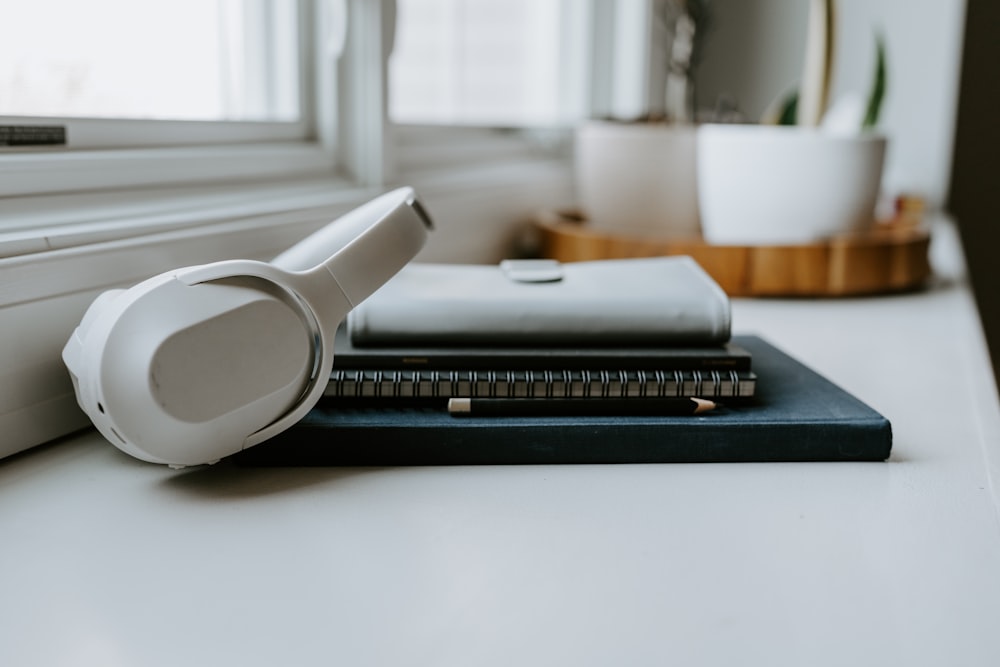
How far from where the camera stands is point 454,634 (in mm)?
327

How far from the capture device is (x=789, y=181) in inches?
37.3

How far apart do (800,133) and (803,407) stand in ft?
1.61

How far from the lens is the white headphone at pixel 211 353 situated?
41 centimetres

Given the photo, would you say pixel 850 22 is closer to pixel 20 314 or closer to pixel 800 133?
pixel 800 133

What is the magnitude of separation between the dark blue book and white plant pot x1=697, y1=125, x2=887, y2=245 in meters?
0.48

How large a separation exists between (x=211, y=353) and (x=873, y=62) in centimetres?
181

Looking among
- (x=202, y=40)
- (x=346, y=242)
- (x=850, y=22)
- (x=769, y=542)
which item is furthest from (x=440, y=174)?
(x=850, y=22)

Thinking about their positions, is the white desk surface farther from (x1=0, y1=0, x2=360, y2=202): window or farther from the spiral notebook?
(x1=0, y1=0, x2=360, y2=202): window

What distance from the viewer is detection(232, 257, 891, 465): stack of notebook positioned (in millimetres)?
487

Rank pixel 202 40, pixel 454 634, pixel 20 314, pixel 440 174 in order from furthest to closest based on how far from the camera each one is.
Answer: pixel 440 174, pixel 202 40, pixel 20 314, pixel 454 634

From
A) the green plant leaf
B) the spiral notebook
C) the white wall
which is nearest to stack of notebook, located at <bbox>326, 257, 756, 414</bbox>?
the spiral notebook

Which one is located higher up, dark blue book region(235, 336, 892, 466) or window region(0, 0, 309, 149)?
window region(0, 0, 309, 149)

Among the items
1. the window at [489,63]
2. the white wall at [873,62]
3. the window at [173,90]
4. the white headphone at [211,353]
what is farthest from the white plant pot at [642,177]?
the white wall at [873,62]

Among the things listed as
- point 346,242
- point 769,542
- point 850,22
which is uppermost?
point 850,22
